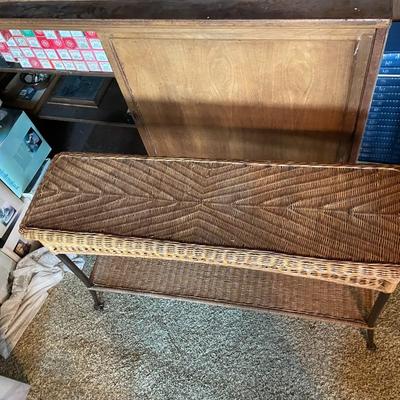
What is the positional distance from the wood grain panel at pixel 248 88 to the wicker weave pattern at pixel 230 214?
0.19m

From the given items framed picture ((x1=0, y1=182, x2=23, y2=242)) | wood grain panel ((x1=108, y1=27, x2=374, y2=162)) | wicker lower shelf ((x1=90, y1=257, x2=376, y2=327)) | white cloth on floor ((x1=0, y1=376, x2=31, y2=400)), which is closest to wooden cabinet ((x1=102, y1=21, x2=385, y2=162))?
wood grain panel ((x1=108, y1=27, x2=374, y2=162))

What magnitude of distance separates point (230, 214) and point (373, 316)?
42 centimetres

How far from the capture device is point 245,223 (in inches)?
34.2

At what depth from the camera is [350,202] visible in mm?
855

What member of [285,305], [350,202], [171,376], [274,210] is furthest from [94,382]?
[350,202]

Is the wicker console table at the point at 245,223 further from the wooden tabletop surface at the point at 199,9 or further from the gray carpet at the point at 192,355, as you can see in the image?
the wooden tabletop surface at the point at 199,9

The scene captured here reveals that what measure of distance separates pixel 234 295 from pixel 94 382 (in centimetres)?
48

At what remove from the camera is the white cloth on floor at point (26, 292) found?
1.27 m

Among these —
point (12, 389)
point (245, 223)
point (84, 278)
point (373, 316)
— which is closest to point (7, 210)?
point (84, 278)

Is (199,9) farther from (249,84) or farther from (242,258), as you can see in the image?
(242,258)

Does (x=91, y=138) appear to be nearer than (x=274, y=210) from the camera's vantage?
No

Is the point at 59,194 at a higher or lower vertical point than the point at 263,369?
higher

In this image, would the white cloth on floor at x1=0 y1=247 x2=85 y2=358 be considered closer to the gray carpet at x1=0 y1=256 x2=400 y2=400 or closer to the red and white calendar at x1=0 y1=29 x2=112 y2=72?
the gray carpet at x1=0 y1=256 x2=400 y2=400

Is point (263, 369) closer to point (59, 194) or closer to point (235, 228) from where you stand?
point (235, 228)
